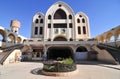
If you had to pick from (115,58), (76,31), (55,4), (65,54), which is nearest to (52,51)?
(65,54)

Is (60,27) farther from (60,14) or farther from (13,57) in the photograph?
(13,57)

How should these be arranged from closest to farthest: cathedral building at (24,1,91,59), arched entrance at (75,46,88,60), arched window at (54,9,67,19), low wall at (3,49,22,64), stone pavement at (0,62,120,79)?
stone pavement at (0,62,120,79), low wall at (3,49,22,64), arched entrance at (75,46,88,60), cathedral building at (24,1,91,59), arched window at (54,9,67,19)

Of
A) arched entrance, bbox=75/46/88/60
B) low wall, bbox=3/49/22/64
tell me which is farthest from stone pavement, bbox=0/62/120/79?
arched entrance, bbox=75/46/88/60

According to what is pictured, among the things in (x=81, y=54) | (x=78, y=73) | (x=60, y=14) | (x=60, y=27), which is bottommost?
(x=78, y=73)

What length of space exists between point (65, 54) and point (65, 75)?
77.3 feet

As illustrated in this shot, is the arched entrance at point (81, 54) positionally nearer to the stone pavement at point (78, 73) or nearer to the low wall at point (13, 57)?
the stone pavement at point (78, 73)

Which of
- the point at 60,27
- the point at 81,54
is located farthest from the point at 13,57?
the point at 60,27

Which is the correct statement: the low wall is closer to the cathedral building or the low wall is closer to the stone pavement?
the stone pavement

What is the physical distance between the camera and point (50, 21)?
116 feet

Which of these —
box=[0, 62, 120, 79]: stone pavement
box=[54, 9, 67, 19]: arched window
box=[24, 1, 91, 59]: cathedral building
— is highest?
box=[54, 9, 67, 19]: arched window

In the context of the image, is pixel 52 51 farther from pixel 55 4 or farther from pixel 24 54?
pixel 55 4

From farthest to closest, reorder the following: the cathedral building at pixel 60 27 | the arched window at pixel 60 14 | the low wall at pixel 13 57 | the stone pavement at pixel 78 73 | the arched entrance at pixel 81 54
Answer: the arched window at pixel 60 14
the cathedral building at pixel 60 27
the arched entrance at pixel 81 54
the low wall at pixel 13 57
the stone pavement at pixel 78 73

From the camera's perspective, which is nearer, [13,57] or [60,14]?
[13,57]

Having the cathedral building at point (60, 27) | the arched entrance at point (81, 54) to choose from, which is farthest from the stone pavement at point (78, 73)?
the cathedral building at point (60, 27)
